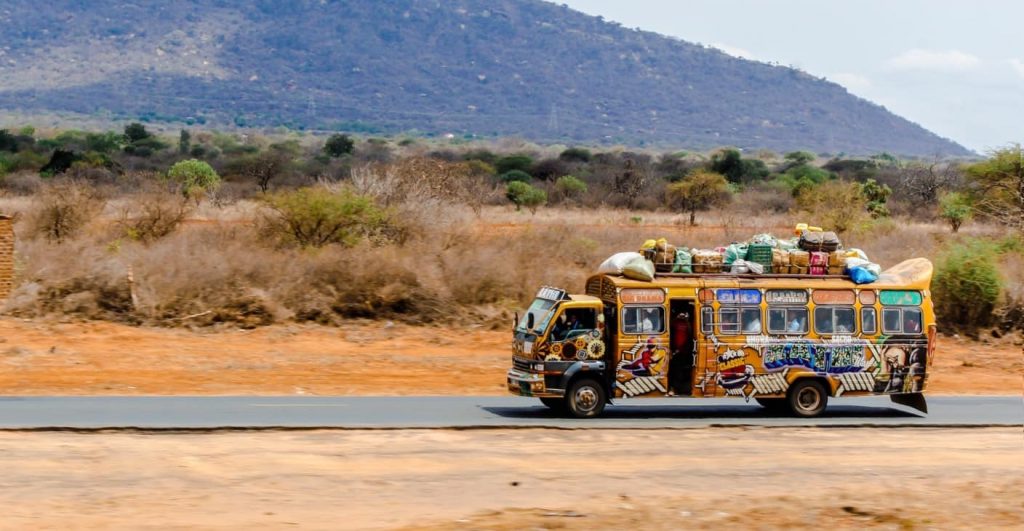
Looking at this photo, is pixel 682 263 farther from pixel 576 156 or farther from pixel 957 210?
pixel 576 156

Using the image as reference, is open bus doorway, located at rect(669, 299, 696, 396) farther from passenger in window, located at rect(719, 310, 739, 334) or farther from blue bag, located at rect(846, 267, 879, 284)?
blue bag, located at rect(846, 267, 879, 284)

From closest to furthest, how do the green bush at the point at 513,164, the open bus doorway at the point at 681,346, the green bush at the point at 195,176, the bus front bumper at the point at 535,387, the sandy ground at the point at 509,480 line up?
the sandy ground at the point at 509,480 → the bus front bumper at the point at 535,387 → the open bus doorway at the point at 681,346 → the green bush at the point at 195,176 → the green bush at the point at 513,164

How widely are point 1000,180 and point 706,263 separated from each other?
116ft

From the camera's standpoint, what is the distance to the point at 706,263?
65.6ft

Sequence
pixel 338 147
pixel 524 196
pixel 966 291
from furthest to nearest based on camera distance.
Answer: pixel 338 147 → pixel 524 196 → pixel 966 291

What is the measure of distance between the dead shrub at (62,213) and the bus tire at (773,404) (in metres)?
22.9

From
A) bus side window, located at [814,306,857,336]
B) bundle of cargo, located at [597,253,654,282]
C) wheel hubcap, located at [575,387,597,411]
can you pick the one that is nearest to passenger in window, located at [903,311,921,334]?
bus side window, located at [814,306,857,336]

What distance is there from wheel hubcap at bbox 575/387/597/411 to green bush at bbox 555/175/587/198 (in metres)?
52.6

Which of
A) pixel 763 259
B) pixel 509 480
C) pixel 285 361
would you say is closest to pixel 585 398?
pixel 763 259

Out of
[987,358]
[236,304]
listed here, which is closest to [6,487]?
[236,304]

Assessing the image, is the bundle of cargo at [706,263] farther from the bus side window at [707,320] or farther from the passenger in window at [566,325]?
the passenger in window at [566,325]

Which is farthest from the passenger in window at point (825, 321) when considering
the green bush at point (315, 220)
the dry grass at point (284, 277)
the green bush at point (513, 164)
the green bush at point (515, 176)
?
the green bush at point (513, 164)

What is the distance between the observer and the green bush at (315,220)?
116 feet

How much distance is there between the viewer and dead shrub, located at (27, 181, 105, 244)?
120 feet
